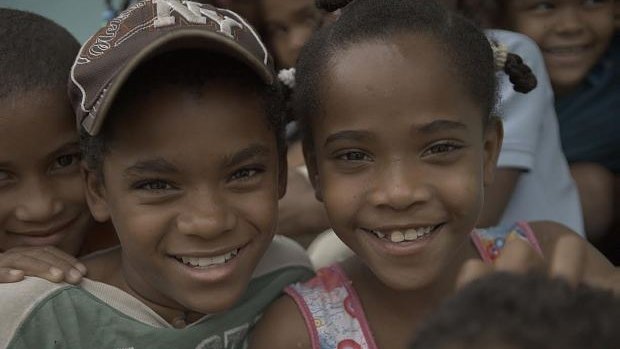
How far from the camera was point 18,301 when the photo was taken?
5.30 feet

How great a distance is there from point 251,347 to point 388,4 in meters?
0.81

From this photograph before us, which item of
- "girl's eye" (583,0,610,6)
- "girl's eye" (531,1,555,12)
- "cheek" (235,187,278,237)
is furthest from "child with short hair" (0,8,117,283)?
"girl's eye" (583,0,610,6)

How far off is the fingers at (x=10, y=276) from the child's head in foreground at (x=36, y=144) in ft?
0.54

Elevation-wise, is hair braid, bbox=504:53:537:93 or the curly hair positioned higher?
the curly hair

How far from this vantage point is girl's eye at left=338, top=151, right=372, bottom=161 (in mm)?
1761

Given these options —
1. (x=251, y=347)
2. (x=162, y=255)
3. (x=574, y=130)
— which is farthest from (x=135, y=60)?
(x=574, y=130)

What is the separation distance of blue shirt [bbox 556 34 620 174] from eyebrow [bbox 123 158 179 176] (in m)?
1.62

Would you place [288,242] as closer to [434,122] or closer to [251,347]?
[251,347]

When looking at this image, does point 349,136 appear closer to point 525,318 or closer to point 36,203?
point 36,203

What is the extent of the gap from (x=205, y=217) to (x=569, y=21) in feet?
5.25

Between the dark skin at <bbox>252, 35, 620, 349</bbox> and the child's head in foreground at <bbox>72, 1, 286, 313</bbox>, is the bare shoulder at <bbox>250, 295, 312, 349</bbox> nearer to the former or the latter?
the dark skin at <bbox>252, 35, 620, 349</bbox>

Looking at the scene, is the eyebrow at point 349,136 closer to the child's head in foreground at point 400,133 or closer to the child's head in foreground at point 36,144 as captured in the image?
the child's head in foreground at point 400,133

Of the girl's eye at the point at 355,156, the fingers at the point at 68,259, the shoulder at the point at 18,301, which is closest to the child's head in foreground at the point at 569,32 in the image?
the girl's eye at the point at 355,156

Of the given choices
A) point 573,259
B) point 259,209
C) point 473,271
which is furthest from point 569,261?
point 259,209
